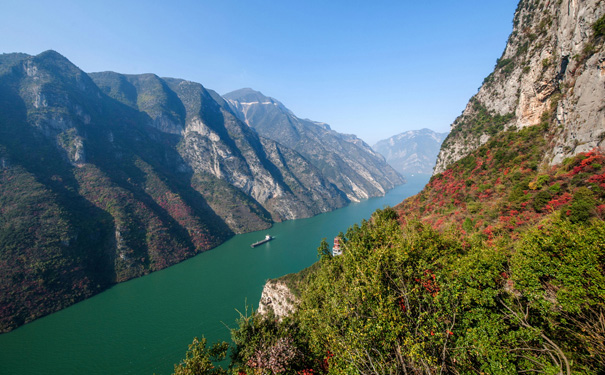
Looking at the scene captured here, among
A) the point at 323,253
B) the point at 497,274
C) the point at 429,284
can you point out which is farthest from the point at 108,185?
the point at 497,274

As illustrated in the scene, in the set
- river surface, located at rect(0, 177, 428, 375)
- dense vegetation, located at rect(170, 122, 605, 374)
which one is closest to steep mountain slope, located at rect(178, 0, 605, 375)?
dense vegetation, located at rect(170, 122, 605, 374)

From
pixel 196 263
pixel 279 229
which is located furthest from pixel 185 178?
pixel 196 263

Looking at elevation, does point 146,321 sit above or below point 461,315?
below

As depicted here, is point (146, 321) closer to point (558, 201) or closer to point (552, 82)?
point (558, 201)

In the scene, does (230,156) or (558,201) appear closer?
(558,201)

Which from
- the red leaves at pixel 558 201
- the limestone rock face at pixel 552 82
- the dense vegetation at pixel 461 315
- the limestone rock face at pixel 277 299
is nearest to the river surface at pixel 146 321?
the limestone rock face at pixel 277 299

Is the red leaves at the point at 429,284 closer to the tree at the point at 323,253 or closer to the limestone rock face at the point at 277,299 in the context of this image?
the tree at the point at 323,253
